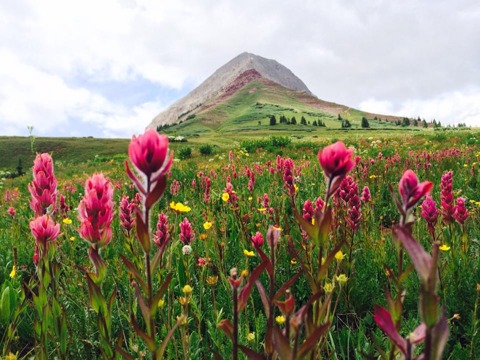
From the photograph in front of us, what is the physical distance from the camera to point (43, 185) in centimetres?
158

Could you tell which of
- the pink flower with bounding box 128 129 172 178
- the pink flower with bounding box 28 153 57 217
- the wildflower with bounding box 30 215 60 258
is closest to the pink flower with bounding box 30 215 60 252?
the wildflower with bounding box 30 215 60 258

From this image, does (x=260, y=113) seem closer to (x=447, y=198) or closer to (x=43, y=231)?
(x=447, y=198)

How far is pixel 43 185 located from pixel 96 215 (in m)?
0.68

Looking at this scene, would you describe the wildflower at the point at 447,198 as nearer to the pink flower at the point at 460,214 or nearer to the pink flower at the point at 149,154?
the pink flower at the point at 460,214

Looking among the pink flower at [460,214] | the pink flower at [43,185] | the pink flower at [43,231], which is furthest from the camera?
the pink flower at [460,214]

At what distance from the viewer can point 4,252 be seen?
347 centimetres

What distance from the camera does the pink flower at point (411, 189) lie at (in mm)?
851

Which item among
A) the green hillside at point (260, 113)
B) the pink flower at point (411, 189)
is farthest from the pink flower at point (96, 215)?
the green hillside at point (260, 113)

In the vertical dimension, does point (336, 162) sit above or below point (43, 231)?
above

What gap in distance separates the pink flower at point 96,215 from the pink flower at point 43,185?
587 mm

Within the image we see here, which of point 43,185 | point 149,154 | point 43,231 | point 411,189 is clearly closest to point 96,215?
point 149,154

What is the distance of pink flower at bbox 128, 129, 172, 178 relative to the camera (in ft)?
2.91

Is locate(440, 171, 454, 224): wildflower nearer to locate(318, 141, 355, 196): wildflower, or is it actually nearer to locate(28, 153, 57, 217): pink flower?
locate(318, 141, 355, 196): wildflower

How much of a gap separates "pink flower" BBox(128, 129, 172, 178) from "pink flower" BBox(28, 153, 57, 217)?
0.90 meters
